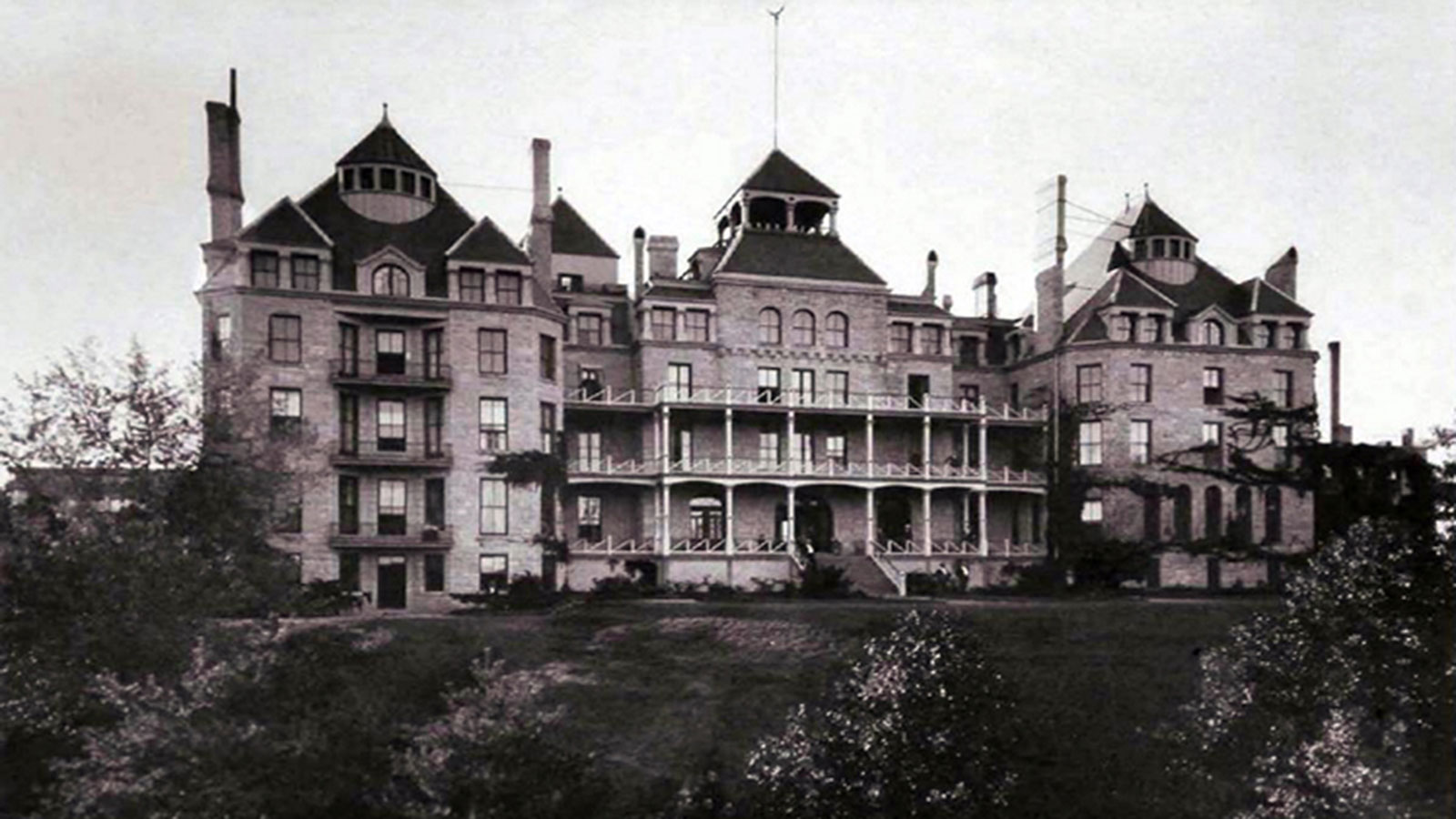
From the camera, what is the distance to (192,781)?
55.3 feet

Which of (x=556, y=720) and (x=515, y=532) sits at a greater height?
(x=515, y=532)

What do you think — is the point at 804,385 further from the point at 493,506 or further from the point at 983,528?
the point at 493,506

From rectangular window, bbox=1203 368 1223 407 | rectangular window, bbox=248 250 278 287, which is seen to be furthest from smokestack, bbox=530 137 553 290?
rectangular window, bbox=1203 368 1223 407

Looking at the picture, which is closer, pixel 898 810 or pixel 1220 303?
pixel 898 810

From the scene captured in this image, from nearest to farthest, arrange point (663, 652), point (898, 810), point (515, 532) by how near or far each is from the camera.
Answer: point (898, 810)
point (663, 652)
point (515, 532)

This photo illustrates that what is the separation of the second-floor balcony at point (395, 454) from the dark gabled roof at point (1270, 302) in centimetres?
3237

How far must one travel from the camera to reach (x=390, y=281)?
113 ft

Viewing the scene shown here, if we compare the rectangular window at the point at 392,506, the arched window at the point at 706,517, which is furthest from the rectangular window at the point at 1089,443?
the rectangular window at the point at 392,506

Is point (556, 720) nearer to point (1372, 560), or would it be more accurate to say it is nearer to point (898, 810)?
point (898, 810)

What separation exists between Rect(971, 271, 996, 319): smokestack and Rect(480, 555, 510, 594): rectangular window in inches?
979

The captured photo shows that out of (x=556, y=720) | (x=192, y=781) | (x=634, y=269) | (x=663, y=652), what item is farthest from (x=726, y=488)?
(x=192, y=781)

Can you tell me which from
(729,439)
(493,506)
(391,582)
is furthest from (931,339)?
(391,582)

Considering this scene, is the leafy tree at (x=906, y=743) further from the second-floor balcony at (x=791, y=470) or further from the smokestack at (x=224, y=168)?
the smokestack at (x=224, y=168)

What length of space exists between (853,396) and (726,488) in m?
6.47
